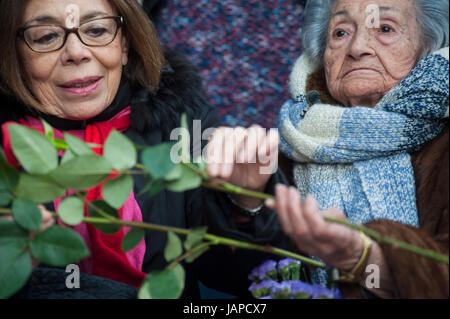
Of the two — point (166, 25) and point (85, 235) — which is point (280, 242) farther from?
point (166, 25)

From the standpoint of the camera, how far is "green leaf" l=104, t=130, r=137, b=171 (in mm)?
875

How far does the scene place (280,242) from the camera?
1.36 metres

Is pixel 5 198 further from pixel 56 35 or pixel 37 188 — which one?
pixel 56 35

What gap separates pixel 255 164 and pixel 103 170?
0.43 m

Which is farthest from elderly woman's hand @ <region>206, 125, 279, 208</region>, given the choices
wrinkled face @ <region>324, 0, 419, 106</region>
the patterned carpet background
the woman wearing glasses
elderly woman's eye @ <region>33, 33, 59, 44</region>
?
the patterned carpet background

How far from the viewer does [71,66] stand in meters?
1.52

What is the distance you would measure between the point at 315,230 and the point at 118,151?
36 centimetres

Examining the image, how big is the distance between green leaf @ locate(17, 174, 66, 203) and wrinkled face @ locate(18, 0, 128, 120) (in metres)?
0.69

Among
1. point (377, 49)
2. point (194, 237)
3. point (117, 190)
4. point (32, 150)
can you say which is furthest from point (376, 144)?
point (32, 150)

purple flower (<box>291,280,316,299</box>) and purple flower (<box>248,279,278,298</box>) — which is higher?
purple flower (<box>291,280,316,299</box>)

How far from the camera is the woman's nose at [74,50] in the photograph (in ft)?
4.90

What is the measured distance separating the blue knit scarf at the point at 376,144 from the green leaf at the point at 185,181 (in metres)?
0.66

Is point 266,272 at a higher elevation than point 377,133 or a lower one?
lower

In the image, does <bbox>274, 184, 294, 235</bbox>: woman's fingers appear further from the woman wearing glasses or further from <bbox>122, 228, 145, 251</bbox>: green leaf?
the woman wearing glasses
